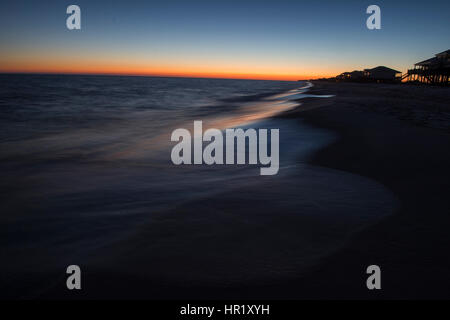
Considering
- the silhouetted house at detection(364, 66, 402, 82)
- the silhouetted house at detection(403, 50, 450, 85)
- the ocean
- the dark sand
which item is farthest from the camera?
the silhouetted house at detection(364, 66, 402, 82)

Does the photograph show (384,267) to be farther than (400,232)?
No

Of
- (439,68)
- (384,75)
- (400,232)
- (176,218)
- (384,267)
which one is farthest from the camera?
(384,75)

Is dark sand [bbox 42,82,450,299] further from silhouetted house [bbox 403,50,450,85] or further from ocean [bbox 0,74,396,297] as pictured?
silhouetted house [bbox 403,50,450,85]

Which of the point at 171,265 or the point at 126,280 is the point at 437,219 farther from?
the point at 126,280

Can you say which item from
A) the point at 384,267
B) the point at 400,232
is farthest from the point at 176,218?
the point at 400,232

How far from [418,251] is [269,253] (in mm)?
1519

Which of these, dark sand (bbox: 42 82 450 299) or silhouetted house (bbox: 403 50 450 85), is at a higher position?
silhouetted house (bbox: 403 50 450 85)

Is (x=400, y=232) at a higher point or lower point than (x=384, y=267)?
higher

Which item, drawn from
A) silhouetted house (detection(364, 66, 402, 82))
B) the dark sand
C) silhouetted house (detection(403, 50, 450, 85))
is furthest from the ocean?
silhouetted house (detection(364, 66, 402, 82))

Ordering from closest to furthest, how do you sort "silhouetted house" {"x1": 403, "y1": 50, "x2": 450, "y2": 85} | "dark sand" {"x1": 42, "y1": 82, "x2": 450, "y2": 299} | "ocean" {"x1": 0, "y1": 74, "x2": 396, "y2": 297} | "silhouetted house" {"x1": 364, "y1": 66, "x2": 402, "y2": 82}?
"dark sand" {"x1": 42, "y1": 82, "x2": 450, "y2": 299} < "ocean" {"x1": 0, "y1": 74, "x2": 396, "y2": 297} < "silhouetted house" {"x1": 403, "y1": 50, "x2": 450, "y2": 85} < "silhouetted house" {"x1": 364, "y1": 66, "x2": 402, "y2": 82}

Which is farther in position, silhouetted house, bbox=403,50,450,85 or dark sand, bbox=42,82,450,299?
silhouetted house, bbox=403,50,450,85

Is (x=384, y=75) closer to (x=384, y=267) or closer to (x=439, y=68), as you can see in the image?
(x=439, y=68)

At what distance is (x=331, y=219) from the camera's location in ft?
11.7

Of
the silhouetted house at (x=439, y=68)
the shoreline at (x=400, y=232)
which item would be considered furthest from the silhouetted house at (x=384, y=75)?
the shoreline at (x=400, y=232)
